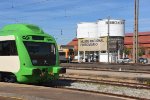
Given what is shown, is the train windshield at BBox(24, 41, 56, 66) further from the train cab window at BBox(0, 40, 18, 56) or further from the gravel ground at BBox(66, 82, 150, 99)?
the gravel ground at BBox(66, 82, 150, 99)

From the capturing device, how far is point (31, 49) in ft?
62.8

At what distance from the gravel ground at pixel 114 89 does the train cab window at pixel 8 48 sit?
355 cm

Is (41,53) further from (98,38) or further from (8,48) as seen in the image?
(98,38)

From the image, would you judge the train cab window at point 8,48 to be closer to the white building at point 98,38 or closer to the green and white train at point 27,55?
the green and white train at point 27,55

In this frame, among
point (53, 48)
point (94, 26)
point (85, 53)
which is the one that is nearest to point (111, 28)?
point (94, 26)

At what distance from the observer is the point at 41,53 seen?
1950 centimetres

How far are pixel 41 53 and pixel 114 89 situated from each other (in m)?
4.28

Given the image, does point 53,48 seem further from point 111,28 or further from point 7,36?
point 111,28

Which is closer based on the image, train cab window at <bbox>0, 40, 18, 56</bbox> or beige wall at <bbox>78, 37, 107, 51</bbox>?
train cab window at <bbox>0, 40, 18, 56</bbox>

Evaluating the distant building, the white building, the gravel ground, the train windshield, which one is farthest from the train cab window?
the distant building

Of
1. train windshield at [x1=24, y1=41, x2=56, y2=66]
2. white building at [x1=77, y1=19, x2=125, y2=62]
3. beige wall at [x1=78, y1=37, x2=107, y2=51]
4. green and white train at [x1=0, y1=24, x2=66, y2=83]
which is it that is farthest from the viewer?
white building at [x1=77, y1=19, x2=125, y2=62]

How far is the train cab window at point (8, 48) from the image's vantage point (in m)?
19.4

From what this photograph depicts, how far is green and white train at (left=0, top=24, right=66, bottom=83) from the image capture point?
1881 centimetres

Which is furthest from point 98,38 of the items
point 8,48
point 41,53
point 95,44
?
point 41,53
